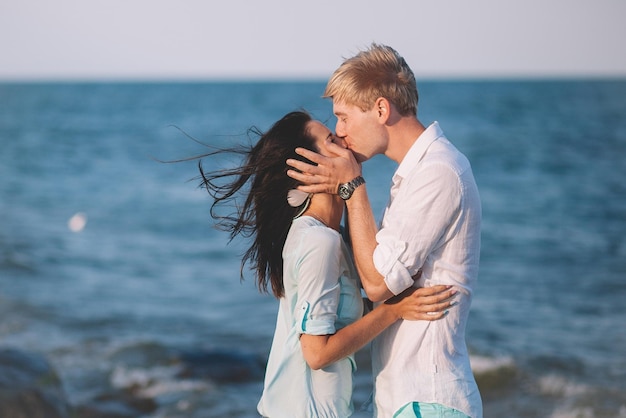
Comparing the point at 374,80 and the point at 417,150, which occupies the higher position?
the point at 374,80

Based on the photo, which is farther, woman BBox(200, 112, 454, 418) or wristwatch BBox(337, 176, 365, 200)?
wristwatch BBox(337, 176, 365, 200)

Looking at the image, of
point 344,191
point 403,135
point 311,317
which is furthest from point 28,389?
point 403,135

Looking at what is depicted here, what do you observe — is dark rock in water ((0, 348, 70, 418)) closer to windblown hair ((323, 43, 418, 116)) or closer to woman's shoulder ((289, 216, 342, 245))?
woman's shoulder ((289, 216, 342, 245))

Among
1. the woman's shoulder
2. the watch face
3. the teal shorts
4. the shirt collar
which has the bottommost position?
the teal shorts

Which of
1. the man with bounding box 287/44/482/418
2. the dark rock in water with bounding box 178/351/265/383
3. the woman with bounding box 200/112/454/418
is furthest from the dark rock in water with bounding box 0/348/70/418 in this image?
the man with bounding box 287/44/482/418

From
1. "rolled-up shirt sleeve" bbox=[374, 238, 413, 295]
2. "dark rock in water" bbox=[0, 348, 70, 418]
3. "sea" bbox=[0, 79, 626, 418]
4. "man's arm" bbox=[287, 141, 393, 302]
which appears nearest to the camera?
"rolled-up shirt sleeve" bbox=[374, 238, 413, 295]

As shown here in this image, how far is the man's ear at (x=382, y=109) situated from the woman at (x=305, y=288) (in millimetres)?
211

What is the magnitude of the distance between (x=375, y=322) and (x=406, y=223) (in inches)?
15.1

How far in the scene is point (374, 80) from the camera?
111 inches

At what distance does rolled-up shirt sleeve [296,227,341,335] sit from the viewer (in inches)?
105

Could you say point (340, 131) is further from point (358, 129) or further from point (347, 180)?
point (347, 180)

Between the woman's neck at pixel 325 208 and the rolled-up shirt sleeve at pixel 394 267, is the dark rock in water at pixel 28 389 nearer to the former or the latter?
the woman's neck at pixel 325 208

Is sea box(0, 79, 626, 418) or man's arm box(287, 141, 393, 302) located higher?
man's arm box(287, 141, 393, 302)

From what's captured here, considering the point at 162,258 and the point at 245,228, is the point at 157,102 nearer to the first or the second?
the point at 162,258
